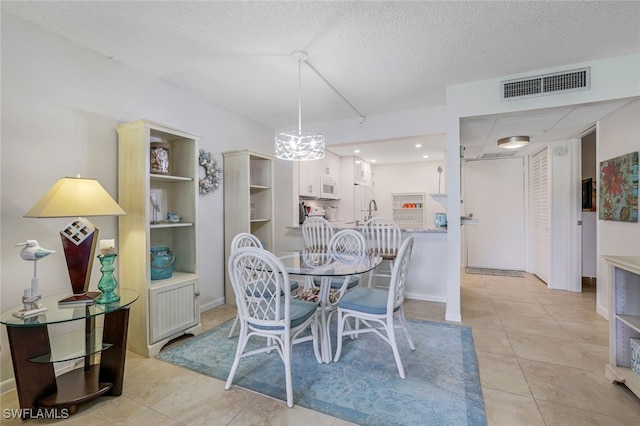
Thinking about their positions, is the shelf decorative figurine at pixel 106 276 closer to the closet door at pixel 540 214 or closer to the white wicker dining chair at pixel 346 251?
the white wicker dining chair at pixel 346 251

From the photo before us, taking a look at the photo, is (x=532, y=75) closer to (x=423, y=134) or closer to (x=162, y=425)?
(x=423, y=134)

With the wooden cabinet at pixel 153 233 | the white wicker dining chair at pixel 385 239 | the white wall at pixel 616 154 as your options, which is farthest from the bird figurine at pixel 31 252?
the white wall at pixel 616 154

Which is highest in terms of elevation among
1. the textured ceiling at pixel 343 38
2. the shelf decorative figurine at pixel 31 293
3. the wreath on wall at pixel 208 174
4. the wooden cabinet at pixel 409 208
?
the textured ceiling at pixel 343 38

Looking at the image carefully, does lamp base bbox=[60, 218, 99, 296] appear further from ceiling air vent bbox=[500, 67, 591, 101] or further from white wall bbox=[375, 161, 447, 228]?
white wall bbox=[375, 161, 447, 228]

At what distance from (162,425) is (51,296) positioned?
4.14ft

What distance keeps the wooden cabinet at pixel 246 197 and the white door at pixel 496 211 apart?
13.0 feet

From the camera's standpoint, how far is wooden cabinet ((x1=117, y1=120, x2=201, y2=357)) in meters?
2.37

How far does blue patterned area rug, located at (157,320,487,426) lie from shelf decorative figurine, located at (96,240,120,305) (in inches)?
29.1

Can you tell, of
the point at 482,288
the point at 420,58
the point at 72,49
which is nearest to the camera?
the point at 72,49

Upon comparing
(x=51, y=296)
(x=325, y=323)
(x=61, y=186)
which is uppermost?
(x=61, y=186)

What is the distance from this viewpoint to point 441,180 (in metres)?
6.87

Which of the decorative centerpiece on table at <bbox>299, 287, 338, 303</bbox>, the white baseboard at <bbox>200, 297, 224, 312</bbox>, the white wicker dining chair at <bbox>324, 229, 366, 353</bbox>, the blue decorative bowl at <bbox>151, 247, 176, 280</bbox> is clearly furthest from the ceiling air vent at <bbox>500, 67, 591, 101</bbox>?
the white baseboard at <bbox>200, 297, 224, 312</bbox>

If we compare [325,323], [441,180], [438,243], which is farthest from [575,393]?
[441,180]

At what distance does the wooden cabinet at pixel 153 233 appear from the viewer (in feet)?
7.79
